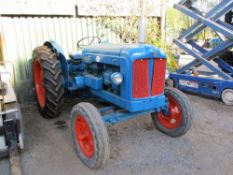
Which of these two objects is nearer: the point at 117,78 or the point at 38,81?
the point at 117,78

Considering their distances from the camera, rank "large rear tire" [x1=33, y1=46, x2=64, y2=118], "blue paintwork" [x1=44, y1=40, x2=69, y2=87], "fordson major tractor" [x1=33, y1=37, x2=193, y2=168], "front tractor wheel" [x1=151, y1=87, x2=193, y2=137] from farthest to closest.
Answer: "blue paintwork" [x1=44, y1=40, x2=69, y2=87] < "large rear tire" [x1=33, y1=46, x2=64, y2=118] < "front tractor wheel" [x1=151, y1=87, x2=193, y2=137] < "fordson major tractor" [x1=33, y1=37, x2=193, y2=168]

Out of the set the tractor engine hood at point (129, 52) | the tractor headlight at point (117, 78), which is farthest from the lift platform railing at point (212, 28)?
the tractor headlight at point (117, 78)

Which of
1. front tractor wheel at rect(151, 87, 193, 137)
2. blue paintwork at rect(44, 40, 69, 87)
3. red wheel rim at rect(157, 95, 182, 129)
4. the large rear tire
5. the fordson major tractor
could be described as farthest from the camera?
blue paintwork at rect(44, 40, 69, 87)

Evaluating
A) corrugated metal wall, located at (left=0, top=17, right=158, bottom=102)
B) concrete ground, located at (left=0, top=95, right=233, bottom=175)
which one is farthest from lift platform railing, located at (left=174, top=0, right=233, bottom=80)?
corrugated metal wall, located at (left=0, top=17, right=158, bottom=102)

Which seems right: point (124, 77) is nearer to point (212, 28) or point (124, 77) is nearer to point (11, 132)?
point (11, 132)

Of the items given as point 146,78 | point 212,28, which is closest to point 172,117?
point 146,78

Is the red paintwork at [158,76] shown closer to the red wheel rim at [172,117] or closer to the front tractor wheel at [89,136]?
the red wheel rim at [172,117]

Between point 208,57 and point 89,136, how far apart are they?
118 inches

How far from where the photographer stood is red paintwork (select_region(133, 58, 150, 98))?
233cm

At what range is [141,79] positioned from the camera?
2.40 metres

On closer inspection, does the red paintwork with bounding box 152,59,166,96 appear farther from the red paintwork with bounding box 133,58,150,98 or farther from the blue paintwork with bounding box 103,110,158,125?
the blue paintwork with bounding box 103,110,158,125

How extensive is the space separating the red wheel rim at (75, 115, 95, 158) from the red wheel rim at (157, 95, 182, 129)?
3.64ft

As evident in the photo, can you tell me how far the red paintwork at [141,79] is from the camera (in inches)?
91.8

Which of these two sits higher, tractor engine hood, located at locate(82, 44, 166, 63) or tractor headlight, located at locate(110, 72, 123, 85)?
tractor engine hood, located at locate(82, 44, 166, 63)
